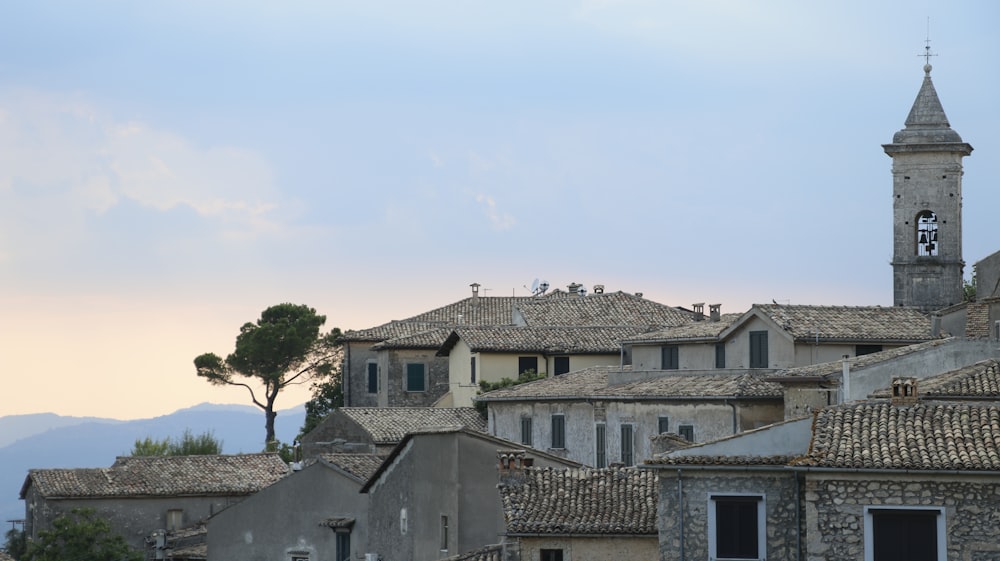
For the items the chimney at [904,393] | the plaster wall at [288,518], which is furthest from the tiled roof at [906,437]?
the plaster wall at [288,518]

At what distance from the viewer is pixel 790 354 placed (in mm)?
48469

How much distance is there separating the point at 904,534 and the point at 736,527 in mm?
2380

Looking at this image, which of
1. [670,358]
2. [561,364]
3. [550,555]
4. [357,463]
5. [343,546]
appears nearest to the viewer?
[550,555]

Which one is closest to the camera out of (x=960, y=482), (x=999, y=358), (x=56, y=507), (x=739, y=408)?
(x=960, y=482)

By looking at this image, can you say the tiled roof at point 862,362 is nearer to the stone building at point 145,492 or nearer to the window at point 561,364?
the window at point 561,364

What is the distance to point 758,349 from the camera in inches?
1943

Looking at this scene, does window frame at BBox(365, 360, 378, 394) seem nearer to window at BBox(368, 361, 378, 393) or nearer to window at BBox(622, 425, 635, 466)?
window at BBox(368, 361, 378, 393)

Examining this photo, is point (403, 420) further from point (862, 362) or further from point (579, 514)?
point (579, 514)

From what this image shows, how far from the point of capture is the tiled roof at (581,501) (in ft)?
98.2

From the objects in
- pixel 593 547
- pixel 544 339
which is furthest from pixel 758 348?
pixel 593 547

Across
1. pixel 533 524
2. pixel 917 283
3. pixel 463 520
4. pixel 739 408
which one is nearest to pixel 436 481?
pixel 463 520

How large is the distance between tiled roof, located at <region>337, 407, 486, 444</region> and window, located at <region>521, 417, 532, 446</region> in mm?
1816

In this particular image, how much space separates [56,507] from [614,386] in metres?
18.7

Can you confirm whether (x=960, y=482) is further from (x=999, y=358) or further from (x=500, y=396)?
(x=500, y=396)
